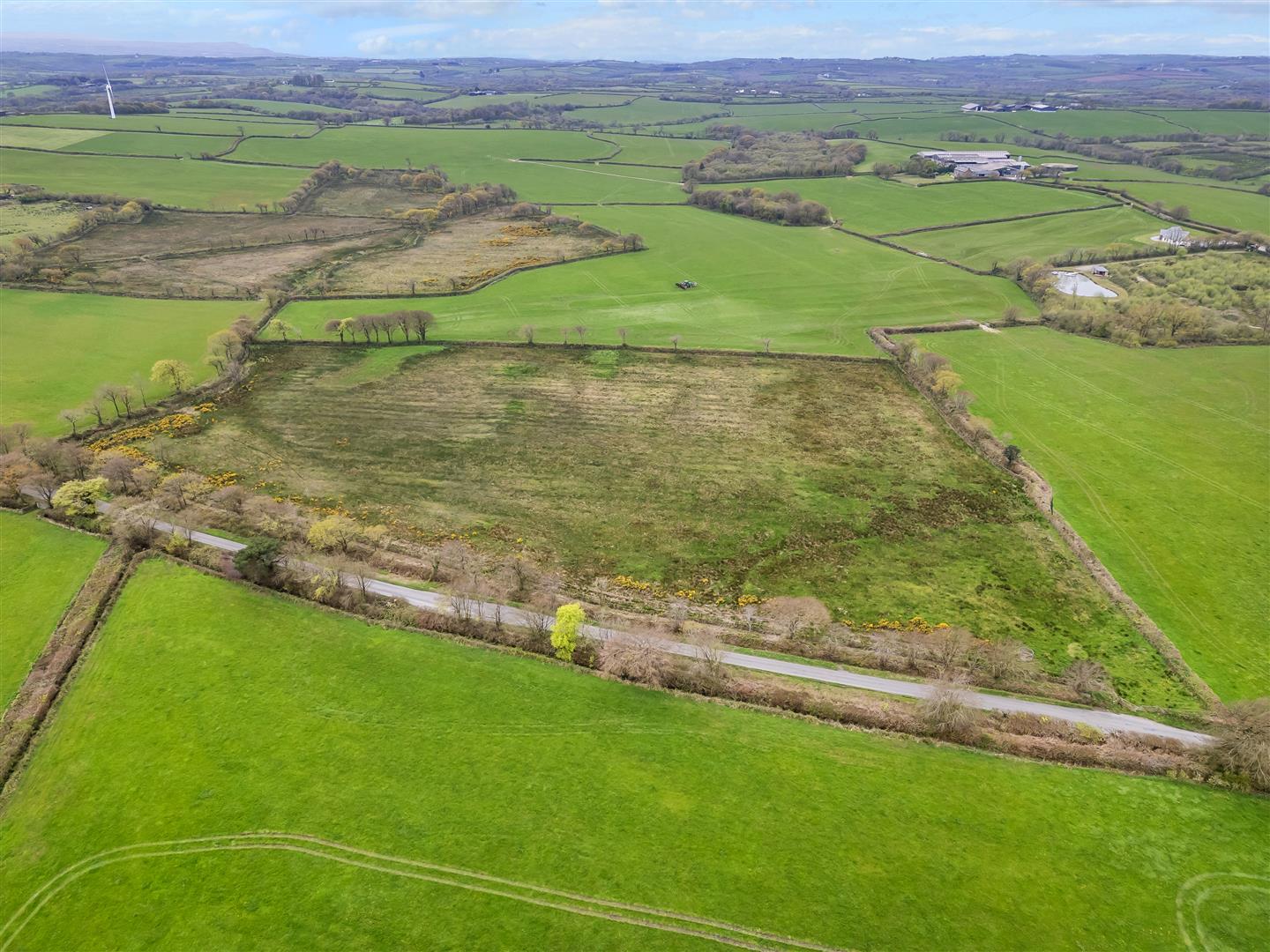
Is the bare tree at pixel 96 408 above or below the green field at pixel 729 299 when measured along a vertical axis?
below

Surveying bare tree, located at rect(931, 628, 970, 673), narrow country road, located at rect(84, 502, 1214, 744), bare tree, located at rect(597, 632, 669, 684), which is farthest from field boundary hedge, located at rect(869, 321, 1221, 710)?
bare tree, located at rect(597, 632, 669, 684)

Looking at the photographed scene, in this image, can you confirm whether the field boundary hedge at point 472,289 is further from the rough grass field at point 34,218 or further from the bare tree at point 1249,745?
the bare tree at point 1249,745

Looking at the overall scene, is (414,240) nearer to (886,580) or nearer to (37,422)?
(37,422)

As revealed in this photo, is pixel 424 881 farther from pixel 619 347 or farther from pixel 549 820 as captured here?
pixel 619 347

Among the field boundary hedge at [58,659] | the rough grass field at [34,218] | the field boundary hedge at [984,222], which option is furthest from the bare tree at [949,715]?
the rough grass field at [34,218]

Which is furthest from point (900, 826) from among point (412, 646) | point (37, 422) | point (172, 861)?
point (37, 422)

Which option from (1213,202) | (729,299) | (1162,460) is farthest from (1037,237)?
(1162,460)
